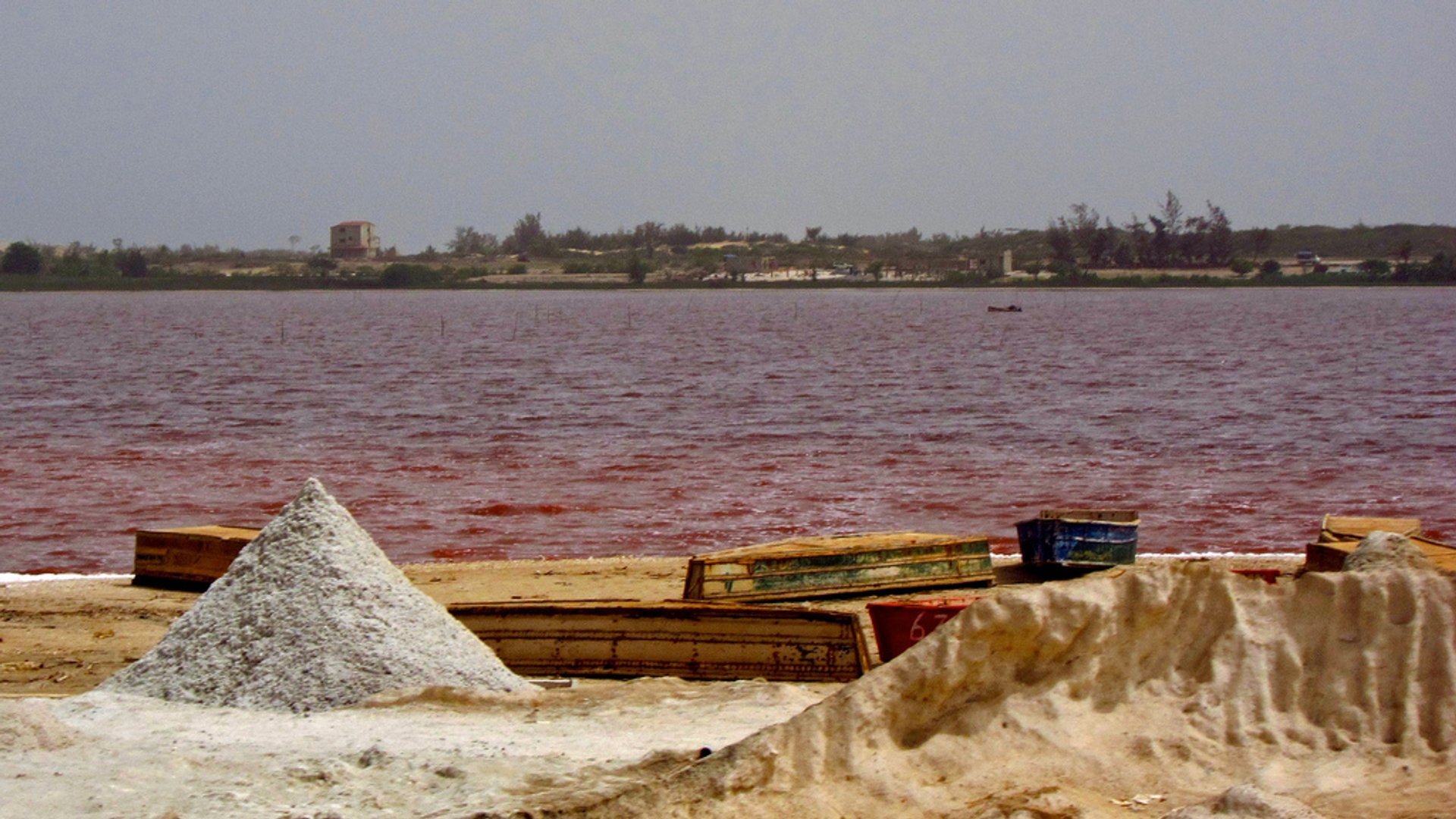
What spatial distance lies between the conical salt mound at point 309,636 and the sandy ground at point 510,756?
0.23 meters

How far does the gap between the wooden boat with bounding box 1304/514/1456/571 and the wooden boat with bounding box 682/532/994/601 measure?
2.53 metres

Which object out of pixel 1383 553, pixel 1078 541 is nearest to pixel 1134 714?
pixel 1383 553

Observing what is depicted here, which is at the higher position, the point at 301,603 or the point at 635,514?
the point at 301,603

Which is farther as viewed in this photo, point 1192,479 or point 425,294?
point 425,294

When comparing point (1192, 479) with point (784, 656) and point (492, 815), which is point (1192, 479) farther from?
point (492, 815)

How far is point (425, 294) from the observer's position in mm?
186250

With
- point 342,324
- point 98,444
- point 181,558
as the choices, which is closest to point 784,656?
point 181,558

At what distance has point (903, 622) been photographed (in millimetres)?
9898

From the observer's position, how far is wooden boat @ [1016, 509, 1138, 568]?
549 inches

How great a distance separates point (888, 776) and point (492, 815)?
1.62 m

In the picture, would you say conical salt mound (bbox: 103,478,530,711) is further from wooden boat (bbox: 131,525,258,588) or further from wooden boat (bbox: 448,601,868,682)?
wooden boat (bbox: 131,525,258,588)

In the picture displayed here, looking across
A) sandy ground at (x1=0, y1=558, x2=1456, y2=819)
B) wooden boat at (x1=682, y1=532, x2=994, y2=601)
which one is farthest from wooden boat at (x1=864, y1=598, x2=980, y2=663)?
wooden boat at (x1=682, y1=532, x2=994, y2=601)

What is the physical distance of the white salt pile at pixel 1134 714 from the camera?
643cm

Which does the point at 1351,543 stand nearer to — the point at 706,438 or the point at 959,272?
the point at 706,438
